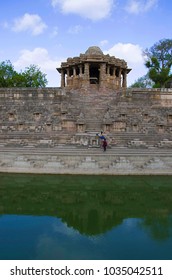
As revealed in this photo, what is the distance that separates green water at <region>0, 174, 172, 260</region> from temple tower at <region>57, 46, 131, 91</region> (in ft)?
41.7

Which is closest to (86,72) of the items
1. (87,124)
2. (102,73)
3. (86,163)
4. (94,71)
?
(102,73)

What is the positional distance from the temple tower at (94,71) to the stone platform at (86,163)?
10.8m

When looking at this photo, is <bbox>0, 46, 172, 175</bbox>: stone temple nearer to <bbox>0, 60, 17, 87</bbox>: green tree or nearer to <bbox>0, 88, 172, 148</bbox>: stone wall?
<bbox>0, 88, 172, 148</bbox>: stone wall

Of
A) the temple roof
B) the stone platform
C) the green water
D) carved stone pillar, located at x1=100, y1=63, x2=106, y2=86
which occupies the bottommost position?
the green water

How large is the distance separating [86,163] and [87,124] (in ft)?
19.4

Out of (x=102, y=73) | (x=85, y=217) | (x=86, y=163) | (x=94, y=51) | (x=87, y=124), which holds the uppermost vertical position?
(x=94, y=51)

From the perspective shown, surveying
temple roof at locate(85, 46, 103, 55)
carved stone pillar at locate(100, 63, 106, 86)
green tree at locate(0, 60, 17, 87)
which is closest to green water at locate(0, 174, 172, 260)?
carved stone pillar at locate(100, 63, 106, 86)

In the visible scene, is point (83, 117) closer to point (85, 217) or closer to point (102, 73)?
point (102, 73)

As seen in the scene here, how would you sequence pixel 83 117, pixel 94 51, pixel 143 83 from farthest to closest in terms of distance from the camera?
pixel 143 83
pixel 94 51
pixel 83 117

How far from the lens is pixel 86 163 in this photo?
1473 centimetres

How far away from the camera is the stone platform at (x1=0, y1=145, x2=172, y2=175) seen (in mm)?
14680

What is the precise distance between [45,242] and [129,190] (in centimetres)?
567
